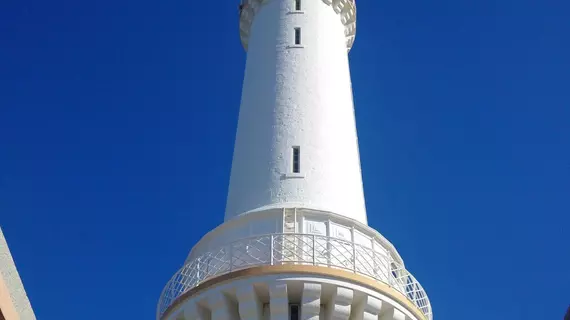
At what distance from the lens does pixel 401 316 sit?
74.4 feet

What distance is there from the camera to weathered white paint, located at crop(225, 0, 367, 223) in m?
25.1

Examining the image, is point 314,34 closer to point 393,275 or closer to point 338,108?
point 338,108

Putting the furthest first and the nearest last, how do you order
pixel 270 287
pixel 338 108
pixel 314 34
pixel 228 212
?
1. pixel 314 34
2. pixel 338 108
3. pixel 228 212
4. pixel 270 287

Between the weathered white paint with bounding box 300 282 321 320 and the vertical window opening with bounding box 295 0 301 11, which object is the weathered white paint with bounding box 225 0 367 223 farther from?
the weathered white paint with bounding box 300 282 321 320

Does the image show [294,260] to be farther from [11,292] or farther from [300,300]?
[11,292]

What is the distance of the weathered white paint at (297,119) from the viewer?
2512 centimetres

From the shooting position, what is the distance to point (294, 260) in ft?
73.9

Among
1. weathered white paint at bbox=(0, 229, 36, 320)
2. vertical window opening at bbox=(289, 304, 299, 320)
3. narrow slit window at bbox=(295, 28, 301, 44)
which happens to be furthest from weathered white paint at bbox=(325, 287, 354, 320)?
narrow slit window at bbox=(295, 28, 301, 44)

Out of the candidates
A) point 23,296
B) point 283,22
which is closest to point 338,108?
point 283,22

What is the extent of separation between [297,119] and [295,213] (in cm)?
392

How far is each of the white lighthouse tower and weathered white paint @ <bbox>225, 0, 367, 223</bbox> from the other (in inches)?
1.5

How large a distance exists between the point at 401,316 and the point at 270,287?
330cm

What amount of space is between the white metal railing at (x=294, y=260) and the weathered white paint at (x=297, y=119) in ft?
5.10

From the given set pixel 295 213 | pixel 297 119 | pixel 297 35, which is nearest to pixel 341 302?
pixel 295 213
